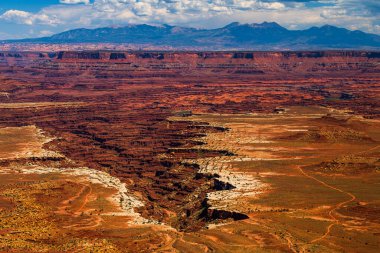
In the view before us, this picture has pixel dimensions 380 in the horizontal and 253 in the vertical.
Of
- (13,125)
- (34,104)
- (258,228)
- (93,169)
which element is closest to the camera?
(258,228)

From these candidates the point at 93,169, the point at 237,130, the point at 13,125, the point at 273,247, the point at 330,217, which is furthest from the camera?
the point at 13,125

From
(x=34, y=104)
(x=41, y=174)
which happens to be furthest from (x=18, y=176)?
(x=34, y=104)

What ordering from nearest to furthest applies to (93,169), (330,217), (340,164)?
(330,217) < (340,164) < (93,169)

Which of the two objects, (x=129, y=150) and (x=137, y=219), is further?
(x=129, y=150)

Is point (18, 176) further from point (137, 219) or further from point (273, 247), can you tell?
point (273, 247)

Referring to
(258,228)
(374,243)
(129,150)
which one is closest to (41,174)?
(129,150)

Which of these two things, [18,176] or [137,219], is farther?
[18,176]

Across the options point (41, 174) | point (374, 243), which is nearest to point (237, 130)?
point (41, 174)

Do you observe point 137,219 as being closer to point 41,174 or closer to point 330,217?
point 330,217

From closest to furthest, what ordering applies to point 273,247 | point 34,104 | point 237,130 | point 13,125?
point 273,247
point 237,130
point 13,125
point 34,104
